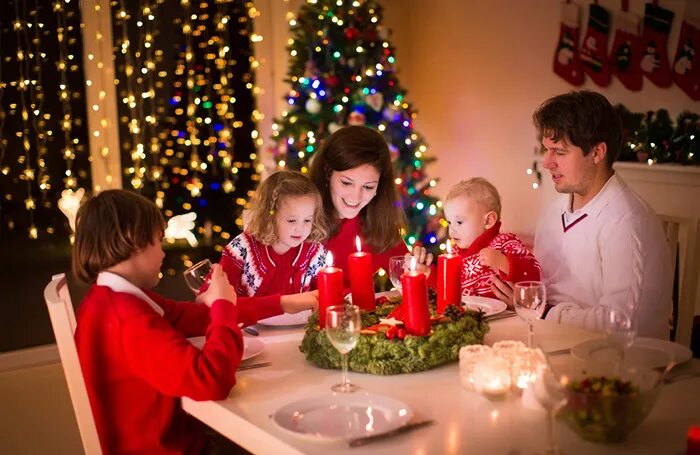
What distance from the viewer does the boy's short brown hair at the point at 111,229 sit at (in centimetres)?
190

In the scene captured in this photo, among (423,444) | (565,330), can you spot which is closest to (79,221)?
Answer: (423,444)

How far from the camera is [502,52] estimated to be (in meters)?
5.79

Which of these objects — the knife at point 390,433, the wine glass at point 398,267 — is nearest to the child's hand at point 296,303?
the wine glass at point 398,267

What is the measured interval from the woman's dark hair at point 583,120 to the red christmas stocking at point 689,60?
2.19 m

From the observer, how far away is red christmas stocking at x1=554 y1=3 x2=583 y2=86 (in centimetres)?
517

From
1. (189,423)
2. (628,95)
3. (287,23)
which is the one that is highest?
(287,23)

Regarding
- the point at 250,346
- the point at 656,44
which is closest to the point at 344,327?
the point at 250,346

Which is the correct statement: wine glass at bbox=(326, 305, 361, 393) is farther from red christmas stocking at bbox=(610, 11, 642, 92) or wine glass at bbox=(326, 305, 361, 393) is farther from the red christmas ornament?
red christmas stocking at bbox=(610, 11, 642, 92)

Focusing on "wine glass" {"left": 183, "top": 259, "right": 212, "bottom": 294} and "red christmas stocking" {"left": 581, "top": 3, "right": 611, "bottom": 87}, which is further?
"red christmas stocking" {"left": 581, "top": 3, "right": 611, "bottom": 87}

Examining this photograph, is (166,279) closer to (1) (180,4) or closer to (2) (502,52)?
(1) (180,4)

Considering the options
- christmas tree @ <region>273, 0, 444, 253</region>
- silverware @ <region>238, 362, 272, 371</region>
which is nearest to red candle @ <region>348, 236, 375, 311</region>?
silverware @ <region>238, 362, 272, 371</region>

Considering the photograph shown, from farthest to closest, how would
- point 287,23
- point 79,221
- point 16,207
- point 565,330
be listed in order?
point 287,23
point 16,207
point 565,330
point 79,221

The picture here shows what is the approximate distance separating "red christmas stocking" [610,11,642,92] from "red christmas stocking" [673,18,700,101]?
0.93 ft

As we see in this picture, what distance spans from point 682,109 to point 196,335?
3.38 metres
